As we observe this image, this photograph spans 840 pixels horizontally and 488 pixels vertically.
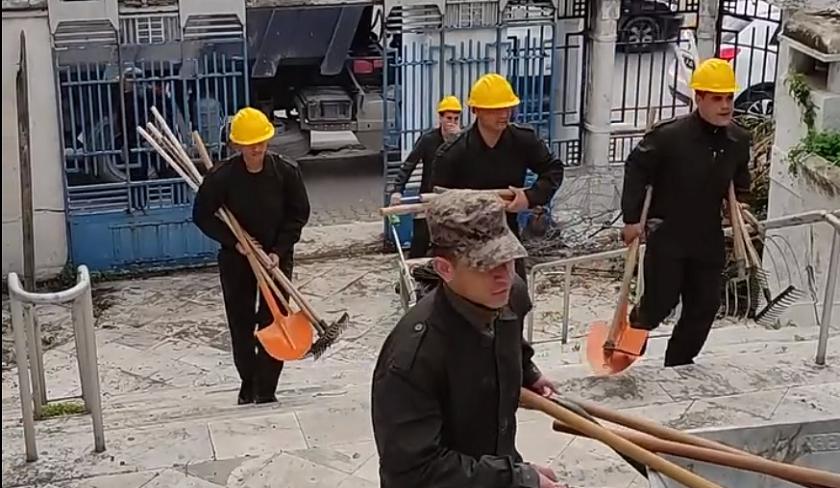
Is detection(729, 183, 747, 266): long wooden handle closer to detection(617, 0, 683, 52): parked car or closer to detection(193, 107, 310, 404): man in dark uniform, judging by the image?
detection(193, 107, 310, 404): man in dark uniform

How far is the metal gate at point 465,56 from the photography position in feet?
35.6

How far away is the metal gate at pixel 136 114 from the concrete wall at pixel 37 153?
9cm

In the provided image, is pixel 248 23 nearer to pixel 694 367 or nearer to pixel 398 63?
pixel 398 63

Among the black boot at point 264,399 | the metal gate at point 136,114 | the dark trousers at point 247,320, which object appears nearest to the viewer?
the dark trousers at point 247,320

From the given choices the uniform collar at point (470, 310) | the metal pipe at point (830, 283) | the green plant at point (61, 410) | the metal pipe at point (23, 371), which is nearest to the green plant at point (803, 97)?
the metal pipe at point (830, 283)

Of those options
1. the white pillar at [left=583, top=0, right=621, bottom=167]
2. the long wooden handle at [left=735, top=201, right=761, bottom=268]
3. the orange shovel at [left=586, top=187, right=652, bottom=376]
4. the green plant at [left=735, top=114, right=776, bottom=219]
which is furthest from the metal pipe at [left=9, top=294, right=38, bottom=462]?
the white pillar at [left=583, top=0, right=621, bottom=167]

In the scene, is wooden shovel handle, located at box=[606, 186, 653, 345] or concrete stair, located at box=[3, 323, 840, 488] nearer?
concrete stair, located at box=[3, 323, 840, 488]

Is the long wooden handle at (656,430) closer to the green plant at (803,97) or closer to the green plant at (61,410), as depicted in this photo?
the green plant at (61,410)

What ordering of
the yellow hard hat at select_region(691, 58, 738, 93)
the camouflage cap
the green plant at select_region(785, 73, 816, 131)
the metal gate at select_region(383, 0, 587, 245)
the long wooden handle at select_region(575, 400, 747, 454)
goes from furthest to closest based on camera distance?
the metal gate at select_region(383, 0, 587, 245)
the green plant at select_region(785, 73, 816, 131)
the yellow hard hat at select_region(691, 58, 738, 93)
the long wooden handle at select_region(575, 400, 747, 454)
the camouflage cap

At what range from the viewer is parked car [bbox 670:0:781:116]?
12.2 metres

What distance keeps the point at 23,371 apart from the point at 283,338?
5.85 feet

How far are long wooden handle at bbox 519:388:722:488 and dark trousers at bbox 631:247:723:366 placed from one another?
256 centimetres

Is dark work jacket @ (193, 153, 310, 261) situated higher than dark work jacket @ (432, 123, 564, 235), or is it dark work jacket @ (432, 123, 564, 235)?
dark work jacket @ (432, 123, 564, 235)

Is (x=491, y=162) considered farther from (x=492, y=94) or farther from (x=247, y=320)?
(x=247, y=320)
